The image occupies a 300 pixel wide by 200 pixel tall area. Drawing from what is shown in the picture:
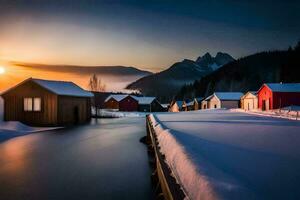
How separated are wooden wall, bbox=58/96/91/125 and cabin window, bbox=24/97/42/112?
1973 mm

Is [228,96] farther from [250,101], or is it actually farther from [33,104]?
[33,104]

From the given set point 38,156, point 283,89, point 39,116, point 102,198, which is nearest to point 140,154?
point 38,156

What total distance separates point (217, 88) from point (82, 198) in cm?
12398

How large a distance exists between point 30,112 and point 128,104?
50.4 m

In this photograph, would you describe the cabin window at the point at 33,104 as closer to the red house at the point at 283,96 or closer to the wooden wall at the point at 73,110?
the wooden wall at the point at 73,110

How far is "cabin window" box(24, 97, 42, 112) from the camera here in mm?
27895

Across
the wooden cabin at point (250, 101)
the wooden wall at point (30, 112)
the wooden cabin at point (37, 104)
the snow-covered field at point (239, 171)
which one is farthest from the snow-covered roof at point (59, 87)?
the wooden cabin at point (250, 101)

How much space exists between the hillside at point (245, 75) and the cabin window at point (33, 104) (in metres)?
101

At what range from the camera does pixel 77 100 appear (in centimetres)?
3206

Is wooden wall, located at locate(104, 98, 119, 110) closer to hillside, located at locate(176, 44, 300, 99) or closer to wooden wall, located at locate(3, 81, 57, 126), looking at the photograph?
wooden wall, located at locate(3, 81, 57, 126)

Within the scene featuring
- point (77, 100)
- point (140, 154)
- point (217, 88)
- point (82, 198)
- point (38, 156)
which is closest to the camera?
point (82, 198)

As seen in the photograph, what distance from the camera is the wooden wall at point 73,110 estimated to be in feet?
92.8

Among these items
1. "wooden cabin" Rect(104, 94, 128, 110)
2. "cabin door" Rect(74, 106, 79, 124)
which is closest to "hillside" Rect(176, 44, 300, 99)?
"wooden cabin" Rect(104, 94, 128, 110)

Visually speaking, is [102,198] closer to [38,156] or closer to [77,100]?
[38,156]
